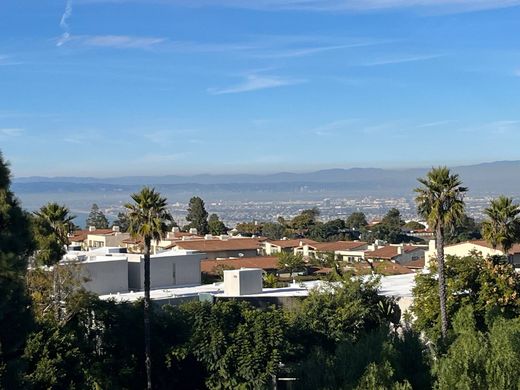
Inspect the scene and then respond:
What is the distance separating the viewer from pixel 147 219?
29.3m

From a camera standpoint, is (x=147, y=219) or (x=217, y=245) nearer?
(x=147, y=219)

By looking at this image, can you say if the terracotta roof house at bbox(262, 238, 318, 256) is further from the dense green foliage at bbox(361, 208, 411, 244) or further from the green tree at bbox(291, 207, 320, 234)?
the green tree at bbox(291, 207, 320, 234)

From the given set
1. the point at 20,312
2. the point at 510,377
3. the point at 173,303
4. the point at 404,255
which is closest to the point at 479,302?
the point at 173,303

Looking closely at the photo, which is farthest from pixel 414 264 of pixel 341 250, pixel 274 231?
pixel 274 231

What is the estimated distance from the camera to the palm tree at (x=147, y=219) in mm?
29078

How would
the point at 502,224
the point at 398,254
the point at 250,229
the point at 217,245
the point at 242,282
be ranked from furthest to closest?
the point at 250,229, the point at 217,245, the point at 398,254, the point at 502,224, the point at 242,282

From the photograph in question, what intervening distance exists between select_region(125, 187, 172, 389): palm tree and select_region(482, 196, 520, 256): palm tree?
16743 mm

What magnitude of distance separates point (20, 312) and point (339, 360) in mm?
8003

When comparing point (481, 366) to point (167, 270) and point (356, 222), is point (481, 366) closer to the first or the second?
point (167, 270)

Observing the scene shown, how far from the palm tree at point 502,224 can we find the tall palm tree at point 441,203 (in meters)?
7.10

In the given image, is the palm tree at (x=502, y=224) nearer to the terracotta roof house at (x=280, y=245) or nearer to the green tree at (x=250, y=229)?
the terracotta roof house at (x=280, y=245)

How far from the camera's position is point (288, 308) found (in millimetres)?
36094

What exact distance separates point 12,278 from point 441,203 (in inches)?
751

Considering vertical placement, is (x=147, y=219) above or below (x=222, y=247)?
above
